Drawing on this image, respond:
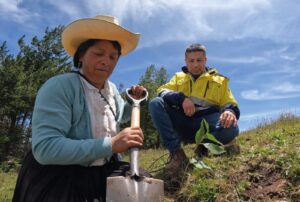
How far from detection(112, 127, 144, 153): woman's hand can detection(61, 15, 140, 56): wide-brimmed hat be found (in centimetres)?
79

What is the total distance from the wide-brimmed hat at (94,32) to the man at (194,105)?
1.50 meters

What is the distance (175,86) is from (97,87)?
6.70 feet

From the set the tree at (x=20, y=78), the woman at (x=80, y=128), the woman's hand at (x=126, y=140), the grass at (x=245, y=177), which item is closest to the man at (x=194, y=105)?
the grass at (x=245, y=177)

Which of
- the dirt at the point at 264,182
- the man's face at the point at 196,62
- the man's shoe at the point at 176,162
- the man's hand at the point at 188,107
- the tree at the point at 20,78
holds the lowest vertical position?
the dirt at the point at 264,182

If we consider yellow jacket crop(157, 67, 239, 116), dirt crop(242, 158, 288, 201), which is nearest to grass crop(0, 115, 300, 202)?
dirt crop(242, 158, 288, 201)

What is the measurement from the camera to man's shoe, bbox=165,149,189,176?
4488mm

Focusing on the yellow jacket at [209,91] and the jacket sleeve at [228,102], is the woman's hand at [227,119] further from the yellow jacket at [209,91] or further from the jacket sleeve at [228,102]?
the yellow jacket at [209,91]

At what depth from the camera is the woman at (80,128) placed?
9.19 ft

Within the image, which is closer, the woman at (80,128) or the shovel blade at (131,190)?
the shovel blade at (131,190)

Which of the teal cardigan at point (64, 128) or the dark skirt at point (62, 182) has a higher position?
the teal cardigan at point (64, 128)

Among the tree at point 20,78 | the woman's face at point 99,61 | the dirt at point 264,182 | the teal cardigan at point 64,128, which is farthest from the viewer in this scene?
the tree at point 20,78

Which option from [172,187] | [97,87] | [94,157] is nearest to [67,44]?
[97,87]

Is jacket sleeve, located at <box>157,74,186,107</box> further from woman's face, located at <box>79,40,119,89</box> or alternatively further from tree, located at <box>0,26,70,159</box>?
tree, located at <box>0,26,70,159</box>

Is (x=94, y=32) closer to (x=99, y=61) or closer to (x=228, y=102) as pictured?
(x=99, y=61)
